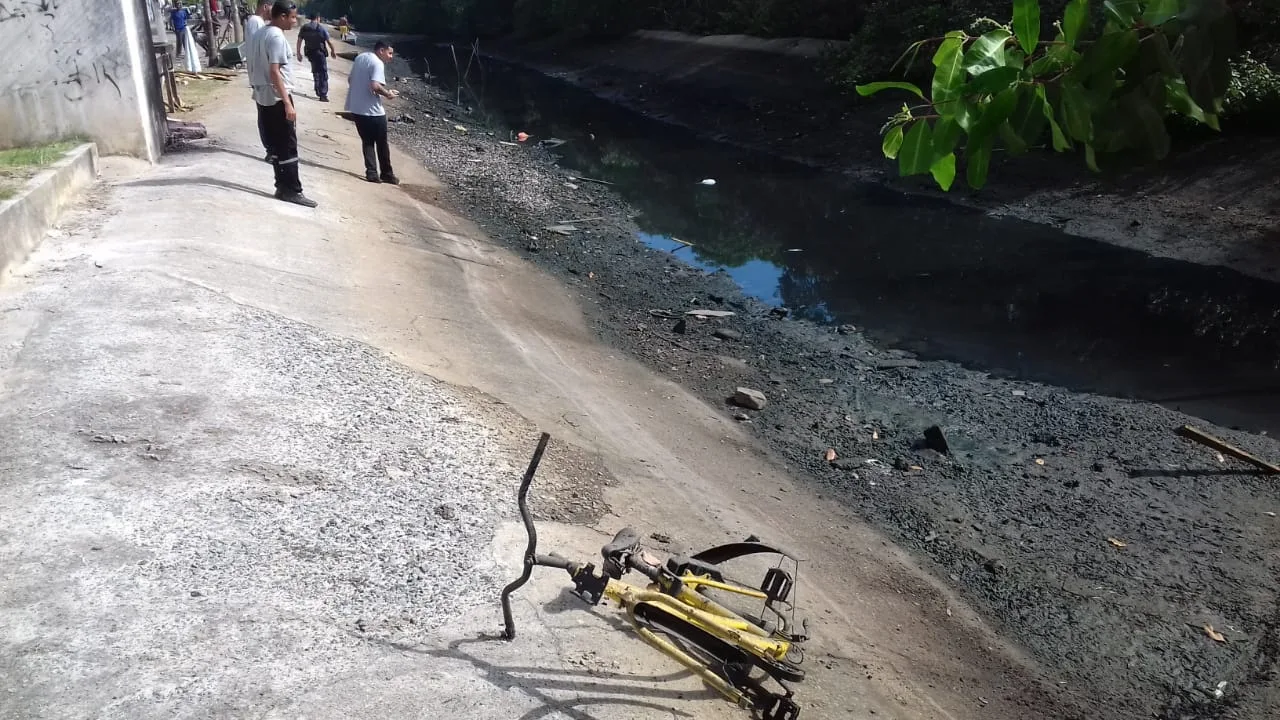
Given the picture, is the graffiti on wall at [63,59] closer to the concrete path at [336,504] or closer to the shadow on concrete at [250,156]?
the concrete path at [336,504]

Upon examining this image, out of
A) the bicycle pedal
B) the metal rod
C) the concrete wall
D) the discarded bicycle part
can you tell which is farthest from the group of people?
the bicycle pedal

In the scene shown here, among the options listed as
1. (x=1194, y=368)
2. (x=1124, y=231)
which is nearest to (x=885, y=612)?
(x=1194, y=368)

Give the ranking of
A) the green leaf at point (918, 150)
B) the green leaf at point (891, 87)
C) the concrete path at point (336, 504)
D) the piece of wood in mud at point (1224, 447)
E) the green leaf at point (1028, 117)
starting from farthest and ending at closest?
the piece of wood in mud at point (1224, 447) → the concrete path at point (336, 504) → the green leaf at point (918, 150) → the green leaf at point (1028, 117) → the green leaf at point (891, 87)

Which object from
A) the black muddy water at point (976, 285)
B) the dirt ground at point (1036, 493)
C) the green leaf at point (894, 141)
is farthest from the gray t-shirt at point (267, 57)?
the green leaf at point (894, 141)

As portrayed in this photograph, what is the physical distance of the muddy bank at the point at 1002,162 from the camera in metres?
14.1

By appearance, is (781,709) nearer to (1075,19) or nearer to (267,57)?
(1075,19)

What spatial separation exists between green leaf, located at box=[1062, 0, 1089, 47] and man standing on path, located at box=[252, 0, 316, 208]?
31.5 ft

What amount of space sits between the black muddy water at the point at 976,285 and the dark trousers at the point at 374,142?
13.2 feet

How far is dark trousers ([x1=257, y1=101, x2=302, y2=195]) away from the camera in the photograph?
36.1 feet

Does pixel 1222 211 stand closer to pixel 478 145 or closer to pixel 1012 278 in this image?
pixel 1012 278

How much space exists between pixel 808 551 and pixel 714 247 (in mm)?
8947

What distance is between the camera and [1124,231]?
14.7 metres

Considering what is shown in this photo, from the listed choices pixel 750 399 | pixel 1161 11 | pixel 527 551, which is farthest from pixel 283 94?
pixel 1161 11

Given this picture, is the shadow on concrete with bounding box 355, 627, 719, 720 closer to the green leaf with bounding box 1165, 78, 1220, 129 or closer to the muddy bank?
the green leaf with bounding box 1165, 78, 1220, 129
